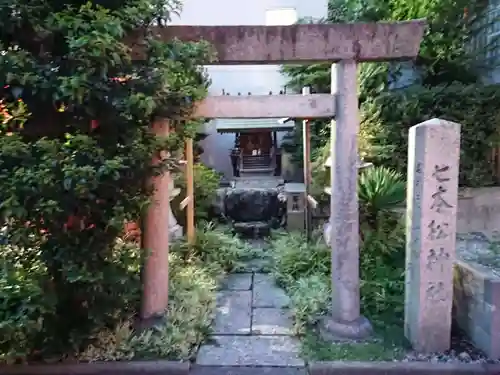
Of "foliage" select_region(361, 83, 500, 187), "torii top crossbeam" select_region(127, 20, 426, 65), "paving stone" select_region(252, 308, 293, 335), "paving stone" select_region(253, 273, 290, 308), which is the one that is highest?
"torii top crossbeam" select_region(127, 20, 426, 65)

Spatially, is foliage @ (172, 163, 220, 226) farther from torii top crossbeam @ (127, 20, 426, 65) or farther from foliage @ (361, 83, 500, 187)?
torii top crossbeam @ (127, 20, 426, 65)

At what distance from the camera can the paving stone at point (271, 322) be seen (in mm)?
4832

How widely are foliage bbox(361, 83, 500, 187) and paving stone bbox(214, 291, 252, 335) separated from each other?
3028 millimetres

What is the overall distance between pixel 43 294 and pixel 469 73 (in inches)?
303

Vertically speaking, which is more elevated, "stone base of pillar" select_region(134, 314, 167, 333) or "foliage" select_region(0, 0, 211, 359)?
"foliage" select_region(0, 0, 211, 359)

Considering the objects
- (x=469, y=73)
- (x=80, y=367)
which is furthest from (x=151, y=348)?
(x=469, y=73)

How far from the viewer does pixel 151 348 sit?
432cm

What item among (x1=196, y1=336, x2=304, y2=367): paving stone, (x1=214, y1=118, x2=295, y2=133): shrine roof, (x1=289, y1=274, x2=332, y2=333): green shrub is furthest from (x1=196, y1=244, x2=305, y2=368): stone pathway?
(x1=214, y1=118, x2=295, y2=133): shrine roof

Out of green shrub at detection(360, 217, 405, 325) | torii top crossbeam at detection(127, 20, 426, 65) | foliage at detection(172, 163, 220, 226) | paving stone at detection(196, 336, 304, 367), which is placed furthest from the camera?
foliage at detection(172, 163, 220, 226)

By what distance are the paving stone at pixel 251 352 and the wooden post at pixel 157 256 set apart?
61 cm

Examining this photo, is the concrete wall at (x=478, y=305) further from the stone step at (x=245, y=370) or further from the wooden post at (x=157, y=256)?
the wooden post at (x=157, y=256)

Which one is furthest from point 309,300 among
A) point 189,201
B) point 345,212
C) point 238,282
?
point 189,201

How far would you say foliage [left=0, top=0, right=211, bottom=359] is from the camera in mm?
3471

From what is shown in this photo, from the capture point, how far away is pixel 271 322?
5043 millimetres
